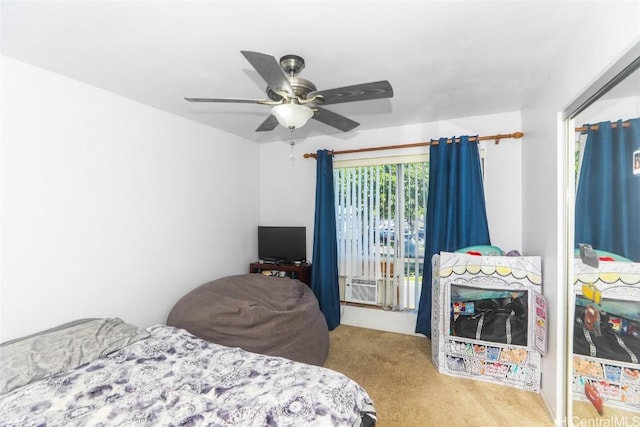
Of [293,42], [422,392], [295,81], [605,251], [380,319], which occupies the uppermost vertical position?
[293,42]

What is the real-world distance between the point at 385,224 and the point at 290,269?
1.29 meters

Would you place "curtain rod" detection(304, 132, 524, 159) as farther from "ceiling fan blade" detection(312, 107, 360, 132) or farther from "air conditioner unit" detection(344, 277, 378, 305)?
"air conditioner unit" detection(344, 277, 378, 305)

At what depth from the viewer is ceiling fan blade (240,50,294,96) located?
1244mm

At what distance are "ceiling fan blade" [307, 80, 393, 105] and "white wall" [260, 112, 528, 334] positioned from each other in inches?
76.2

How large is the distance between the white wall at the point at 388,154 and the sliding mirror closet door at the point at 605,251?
49.0 inches

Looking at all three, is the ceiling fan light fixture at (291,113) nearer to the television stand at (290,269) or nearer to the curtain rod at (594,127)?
the curtain rod at (594,127)

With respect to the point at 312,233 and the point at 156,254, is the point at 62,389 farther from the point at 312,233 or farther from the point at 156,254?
the point at 312,233

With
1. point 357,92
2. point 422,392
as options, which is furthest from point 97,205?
point 422,392

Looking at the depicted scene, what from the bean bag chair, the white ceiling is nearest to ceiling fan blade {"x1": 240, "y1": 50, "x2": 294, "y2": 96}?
the white ceiling

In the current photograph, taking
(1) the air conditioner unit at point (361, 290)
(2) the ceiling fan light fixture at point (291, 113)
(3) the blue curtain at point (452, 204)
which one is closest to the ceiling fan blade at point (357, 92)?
(2) the ceiling fan light fixture at point (291, 113)

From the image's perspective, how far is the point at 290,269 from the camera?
3596 mm

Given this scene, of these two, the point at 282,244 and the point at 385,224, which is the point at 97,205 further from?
the point at 385,224

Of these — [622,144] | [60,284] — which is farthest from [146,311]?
[622,144]

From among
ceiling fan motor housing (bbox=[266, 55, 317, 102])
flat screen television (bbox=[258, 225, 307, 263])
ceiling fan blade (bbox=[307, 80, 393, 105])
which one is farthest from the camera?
flat screen television (bbox=[258, 225, 307, 263])
